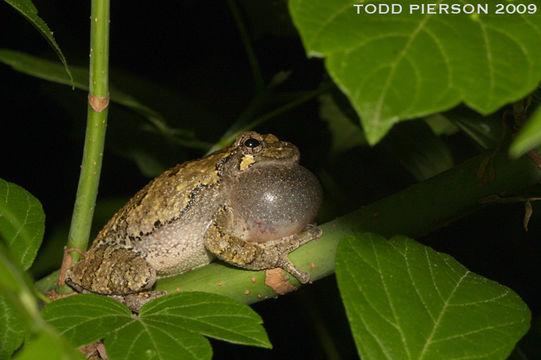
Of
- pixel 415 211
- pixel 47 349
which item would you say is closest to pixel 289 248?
pixel 415 211

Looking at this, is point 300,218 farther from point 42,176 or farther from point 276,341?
point 42,176

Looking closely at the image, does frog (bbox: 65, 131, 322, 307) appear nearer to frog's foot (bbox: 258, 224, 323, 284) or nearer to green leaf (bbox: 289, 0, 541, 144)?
frog's foot (bbox: 258, 224, 323, 284)

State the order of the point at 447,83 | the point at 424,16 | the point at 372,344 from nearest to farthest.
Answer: the point at 447,83
the point at 424,16
the point at 372,344

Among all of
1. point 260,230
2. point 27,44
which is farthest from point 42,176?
point 260,230

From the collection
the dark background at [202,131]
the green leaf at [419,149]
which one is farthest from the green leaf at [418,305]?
the dark background at [202,131]

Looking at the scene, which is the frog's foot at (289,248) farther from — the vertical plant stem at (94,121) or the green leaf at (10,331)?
the green leaf at (10,331)

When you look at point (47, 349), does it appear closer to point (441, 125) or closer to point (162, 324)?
point (162, 324)

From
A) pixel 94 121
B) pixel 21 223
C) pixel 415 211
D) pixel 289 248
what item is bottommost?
pixel 289 248
